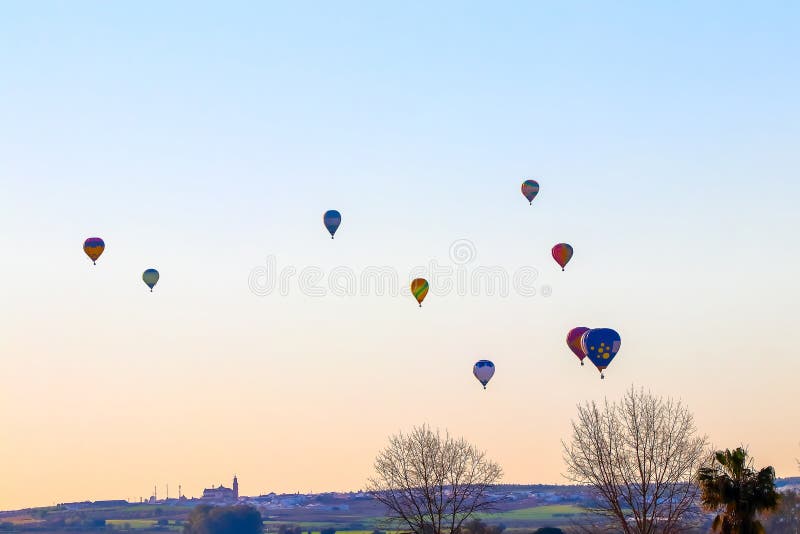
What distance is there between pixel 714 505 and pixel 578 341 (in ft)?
162

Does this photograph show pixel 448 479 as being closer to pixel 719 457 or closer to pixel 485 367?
pixel 485 367

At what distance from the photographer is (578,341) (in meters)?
135

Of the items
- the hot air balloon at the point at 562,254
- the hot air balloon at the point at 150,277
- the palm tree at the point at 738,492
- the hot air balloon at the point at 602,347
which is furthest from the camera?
the hot air balloon at the point at 150,277

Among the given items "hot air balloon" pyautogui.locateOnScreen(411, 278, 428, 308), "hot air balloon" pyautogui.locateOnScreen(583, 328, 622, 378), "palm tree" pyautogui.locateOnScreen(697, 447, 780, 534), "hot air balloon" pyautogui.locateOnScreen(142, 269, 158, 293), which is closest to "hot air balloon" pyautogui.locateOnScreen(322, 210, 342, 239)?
"hot air balloon" pyautogui.locateOnScreen(411, 278, 428, 308)

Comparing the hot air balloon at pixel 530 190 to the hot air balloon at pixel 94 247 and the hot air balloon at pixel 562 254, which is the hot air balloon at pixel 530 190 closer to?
the hot air balloon at pixel 562 254

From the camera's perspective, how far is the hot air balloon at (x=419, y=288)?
14700 cm

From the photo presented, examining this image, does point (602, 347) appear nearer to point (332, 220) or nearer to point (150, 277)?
point (332, 220)

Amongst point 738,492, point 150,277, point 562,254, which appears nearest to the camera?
point 738,492

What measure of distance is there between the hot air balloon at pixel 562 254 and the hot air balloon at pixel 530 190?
5.76m

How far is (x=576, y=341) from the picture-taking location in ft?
444

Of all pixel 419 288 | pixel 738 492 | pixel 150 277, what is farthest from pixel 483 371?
pixel 738 492

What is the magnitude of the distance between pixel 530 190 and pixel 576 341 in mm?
19259

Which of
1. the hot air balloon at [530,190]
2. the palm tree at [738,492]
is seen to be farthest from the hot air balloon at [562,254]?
the palm tree at [738,492]

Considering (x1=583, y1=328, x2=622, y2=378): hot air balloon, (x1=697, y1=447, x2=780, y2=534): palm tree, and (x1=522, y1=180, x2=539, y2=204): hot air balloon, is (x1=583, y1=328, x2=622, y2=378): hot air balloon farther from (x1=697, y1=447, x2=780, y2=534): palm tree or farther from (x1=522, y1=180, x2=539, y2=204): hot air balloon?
(x1=697, y1=447, x2=780, y2=534): palm tree
